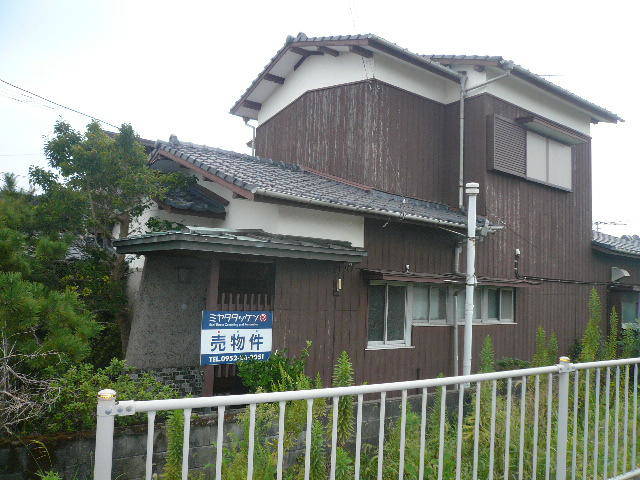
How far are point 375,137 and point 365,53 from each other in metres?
1.56

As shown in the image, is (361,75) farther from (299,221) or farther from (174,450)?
(174,450)

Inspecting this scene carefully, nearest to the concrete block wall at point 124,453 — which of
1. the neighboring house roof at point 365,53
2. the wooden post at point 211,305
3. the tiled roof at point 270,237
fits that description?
the wooden post at point 211,305

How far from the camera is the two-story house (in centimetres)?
702

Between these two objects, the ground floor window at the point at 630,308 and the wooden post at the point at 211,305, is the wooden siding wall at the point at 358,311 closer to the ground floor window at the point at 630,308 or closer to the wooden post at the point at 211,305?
the wooden post at the point at 211,305

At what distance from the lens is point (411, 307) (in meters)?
8.42

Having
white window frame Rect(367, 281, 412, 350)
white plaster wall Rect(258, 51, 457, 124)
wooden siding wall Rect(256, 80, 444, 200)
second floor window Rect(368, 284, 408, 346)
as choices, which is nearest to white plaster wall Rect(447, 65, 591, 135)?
white plaster wall Rect(258, 51, 457, 124)

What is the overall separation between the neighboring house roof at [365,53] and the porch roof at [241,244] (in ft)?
13.1

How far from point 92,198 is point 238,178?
2666 millimetres

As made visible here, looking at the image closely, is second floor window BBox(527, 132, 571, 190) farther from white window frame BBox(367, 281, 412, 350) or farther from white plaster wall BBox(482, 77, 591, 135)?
white window frame BBox(367, 281, 412, 350)

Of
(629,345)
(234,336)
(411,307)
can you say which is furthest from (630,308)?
(234,336)

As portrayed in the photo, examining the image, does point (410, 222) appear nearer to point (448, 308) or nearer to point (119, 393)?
point (448, 308)

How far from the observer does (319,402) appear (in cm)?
436

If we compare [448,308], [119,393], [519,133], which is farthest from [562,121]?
Answer: [119,393]

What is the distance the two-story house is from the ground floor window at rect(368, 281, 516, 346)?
0.03 m
